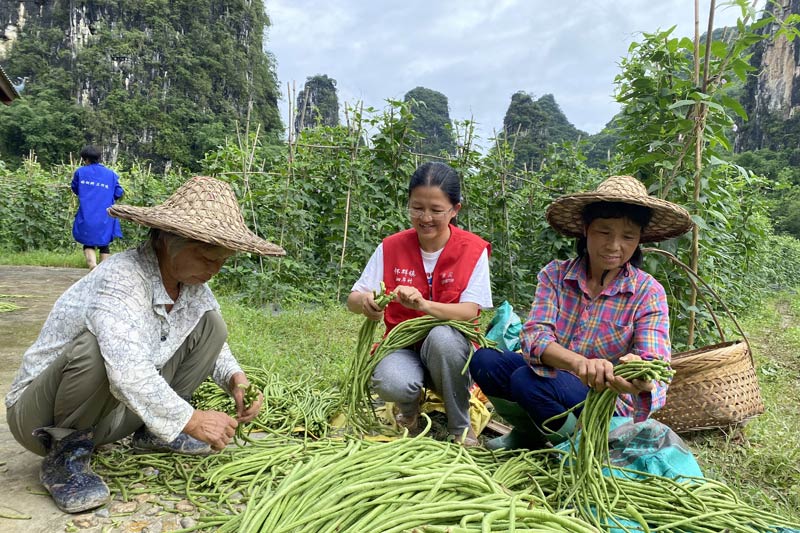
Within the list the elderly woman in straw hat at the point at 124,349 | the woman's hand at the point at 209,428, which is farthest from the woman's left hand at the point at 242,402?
the woman's hand at the point at 209,428

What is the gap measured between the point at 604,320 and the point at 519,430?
0.64 m

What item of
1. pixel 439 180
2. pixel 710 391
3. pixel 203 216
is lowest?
pixel 710 391

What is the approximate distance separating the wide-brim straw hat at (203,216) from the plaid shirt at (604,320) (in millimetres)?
1111

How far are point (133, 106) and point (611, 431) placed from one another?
3774 centimetres

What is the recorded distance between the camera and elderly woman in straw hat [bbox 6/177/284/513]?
1596 millimetres

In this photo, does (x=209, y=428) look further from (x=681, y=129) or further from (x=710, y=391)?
(x=681, y=129)

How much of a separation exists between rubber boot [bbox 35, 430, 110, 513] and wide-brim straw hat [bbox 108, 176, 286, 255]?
81 cm

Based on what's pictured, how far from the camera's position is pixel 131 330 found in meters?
1.62

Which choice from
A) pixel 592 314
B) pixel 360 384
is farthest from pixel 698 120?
pixel 360 384

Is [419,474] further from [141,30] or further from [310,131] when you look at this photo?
[141,30]

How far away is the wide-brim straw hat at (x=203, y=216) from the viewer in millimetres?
1590

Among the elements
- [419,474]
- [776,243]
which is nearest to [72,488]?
[419,474]

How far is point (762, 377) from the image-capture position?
146 inches

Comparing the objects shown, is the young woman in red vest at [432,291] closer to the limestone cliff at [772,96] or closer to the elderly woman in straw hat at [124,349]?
the elderly woman in straw hat at [124,349]
